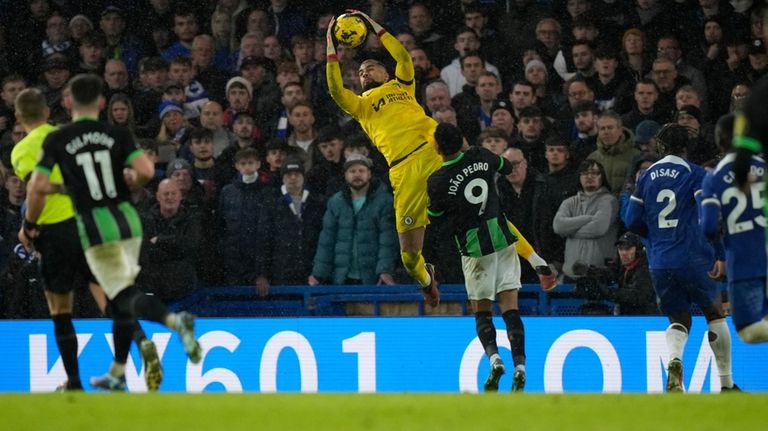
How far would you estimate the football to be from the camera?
476 inches

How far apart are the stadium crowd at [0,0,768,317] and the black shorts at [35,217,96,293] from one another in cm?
373

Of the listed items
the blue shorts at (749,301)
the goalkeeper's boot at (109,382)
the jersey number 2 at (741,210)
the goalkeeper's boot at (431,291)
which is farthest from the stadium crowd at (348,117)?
the goalkeeper's boot at (109,382)

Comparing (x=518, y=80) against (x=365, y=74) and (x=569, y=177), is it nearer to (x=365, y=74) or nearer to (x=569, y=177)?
(x=569, y=177)

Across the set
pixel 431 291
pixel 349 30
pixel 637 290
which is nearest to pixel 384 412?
pixel 431 291

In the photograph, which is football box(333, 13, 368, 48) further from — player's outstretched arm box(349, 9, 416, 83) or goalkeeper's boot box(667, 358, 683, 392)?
goalkeeper's boot box(667, 358, 683, 392)

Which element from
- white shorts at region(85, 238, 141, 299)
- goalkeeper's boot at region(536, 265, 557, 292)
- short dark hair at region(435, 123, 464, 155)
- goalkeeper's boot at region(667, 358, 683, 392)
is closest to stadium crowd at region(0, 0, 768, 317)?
goalkeeper's boot at region(536, 265, 557, 292)

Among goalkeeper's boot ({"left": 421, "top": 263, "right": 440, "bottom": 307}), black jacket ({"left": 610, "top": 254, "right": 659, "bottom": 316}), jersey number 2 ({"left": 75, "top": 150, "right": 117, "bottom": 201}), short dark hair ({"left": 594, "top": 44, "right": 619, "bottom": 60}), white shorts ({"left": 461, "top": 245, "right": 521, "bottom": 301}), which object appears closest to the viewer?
jersey number 2 ({"left": 75, "top": 150, "right": 117, "bottom": 201})

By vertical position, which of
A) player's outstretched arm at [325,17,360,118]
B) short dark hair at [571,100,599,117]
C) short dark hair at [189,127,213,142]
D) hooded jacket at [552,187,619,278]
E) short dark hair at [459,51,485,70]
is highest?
short dark hair at [459,51,485,70]

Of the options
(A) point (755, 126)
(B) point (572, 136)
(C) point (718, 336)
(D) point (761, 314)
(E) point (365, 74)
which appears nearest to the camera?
(A) point (755, 126)

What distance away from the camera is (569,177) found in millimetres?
13766

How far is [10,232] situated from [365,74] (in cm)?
459

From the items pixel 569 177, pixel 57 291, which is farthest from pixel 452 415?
pixel 569 177

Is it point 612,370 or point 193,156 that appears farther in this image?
point 193,156

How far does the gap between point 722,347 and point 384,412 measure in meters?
4.15
